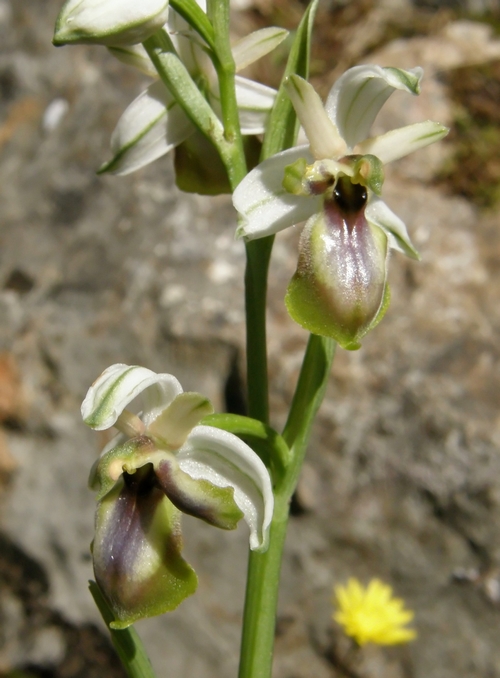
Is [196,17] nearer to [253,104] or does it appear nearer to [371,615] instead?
[253,104]

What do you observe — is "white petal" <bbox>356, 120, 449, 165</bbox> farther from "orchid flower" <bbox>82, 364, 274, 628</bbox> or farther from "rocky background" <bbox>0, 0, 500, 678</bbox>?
"rocky background" <bbox>0, 0, 500, 678</bbox>

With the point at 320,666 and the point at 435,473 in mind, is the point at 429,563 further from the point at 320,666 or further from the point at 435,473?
the point at 320,666


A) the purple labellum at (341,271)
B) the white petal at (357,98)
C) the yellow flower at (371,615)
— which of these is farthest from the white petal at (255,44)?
the yellow flower at (371,615)

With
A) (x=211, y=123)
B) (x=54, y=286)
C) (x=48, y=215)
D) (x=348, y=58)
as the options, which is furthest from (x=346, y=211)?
(x=348, y=58)

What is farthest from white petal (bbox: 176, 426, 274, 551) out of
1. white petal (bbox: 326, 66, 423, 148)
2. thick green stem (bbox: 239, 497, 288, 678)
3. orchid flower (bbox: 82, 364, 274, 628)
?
white petal (bbox: 326, 66, 423, 148)

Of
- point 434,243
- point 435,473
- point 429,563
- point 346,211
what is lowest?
point 429,563
